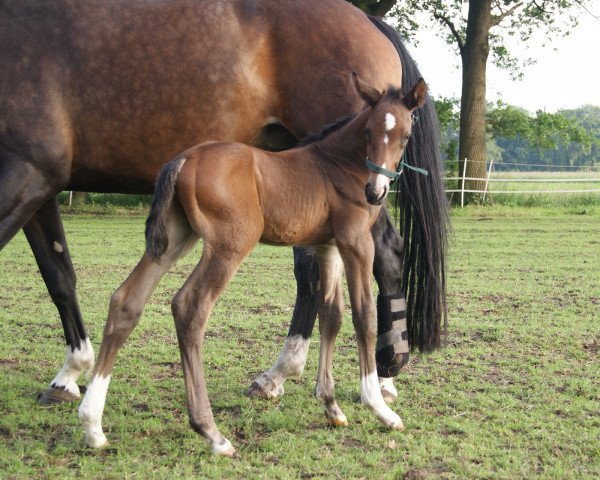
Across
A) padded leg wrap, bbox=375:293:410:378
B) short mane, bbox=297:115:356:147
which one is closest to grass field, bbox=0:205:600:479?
padded leg wrap, bbox=375:293:410:378

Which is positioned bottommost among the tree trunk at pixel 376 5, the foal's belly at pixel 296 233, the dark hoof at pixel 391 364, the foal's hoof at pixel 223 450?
the foal's hoof at pixel 223 450

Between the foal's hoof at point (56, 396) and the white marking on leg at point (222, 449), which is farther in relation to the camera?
the foal's hoof at point (56, 396)

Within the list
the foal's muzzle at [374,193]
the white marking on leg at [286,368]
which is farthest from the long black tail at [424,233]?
the foal's muzzle at [374,193]

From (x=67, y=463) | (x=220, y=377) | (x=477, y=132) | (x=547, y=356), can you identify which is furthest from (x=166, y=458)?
(x=477, y=132)

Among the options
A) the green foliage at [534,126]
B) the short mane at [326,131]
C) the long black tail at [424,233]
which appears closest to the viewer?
the short mane at [326,131]

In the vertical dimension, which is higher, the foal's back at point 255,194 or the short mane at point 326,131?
the short mane at point 326,131

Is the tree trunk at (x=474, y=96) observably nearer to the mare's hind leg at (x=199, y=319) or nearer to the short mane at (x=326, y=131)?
the short mane at (x=326, y=131)

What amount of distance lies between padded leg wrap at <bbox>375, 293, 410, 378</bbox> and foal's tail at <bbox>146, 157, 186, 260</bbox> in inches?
60.1

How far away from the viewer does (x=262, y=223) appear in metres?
4.01

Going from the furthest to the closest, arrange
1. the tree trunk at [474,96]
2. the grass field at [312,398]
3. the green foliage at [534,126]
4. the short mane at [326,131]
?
the green foliage at [534,126] < the tree trunk at [474,96] < the short mane at [326,131] < the grass field at [312,398]

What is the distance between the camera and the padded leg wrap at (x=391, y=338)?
4863mm

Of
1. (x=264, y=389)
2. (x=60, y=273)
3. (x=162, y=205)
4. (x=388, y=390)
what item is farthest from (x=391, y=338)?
(x=60, y=273)

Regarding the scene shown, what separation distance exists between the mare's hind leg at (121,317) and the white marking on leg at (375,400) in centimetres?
110

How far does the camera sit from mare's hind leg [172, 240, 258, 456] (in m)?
3.86
